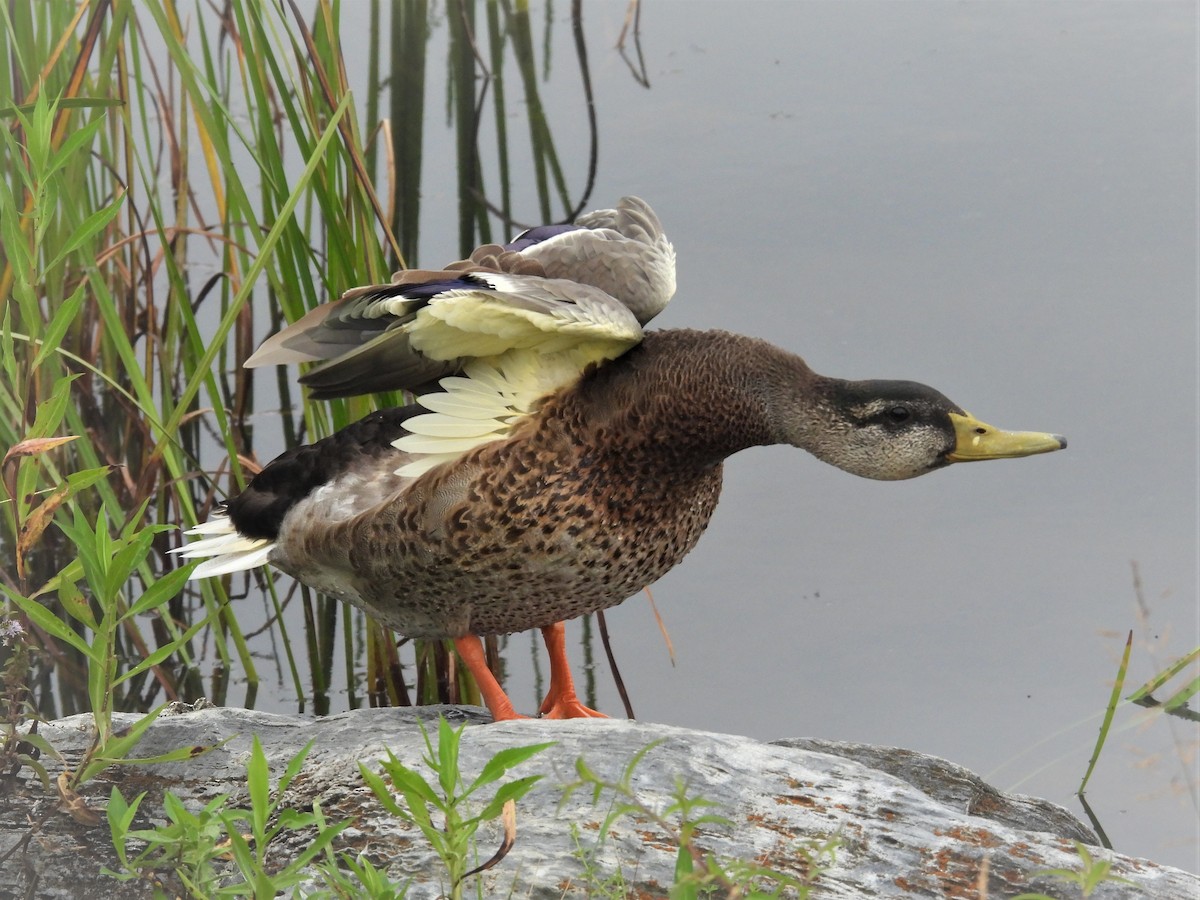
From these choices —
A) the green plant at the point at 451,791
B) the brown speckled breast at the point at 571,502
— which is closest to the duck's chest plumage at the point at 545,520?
the brown speckled breast at the point at 571,502

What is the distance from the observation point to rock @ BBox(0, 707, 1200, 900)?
2.09 metres

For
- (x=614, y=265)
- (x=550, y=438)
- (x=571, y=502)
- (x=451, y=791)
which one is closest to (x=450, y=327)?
(x=550, y=438)

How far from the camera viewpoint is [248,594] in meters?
4.79

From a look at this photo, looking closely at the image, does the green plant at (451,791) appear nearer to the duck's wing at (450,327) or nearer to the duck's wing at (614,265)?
the duck's wing at (450,327)

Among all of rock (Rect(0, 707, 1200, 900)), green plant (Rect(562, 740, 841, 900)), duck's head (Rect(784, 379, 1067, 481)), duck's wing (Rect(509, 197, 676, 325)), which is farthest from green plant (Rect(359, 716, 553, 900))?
duck's wing (Rect(509, 197, 676, 325))

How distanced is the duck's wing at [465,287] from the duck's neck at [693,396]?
0.15 metres

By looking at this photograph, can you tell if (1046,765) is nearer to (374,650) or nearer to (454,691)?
(454,691)

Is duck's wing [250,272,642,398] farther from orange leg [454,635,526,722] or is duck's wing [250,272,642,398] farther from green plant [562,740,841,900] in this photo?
green plant [562,740,841,900]

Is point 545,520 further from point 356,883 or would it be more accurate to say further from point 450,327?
point 356,883

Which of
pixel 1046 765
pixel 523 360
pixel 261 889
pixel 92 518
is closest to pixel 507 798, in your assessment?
pixel 261 889

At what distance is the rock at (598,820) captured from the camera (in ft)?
6.86

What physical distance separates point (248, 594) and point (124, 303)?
3.52 feet

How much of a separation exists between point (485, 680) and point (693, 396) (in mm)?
781

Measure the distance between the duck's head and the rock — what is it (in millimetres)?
626
